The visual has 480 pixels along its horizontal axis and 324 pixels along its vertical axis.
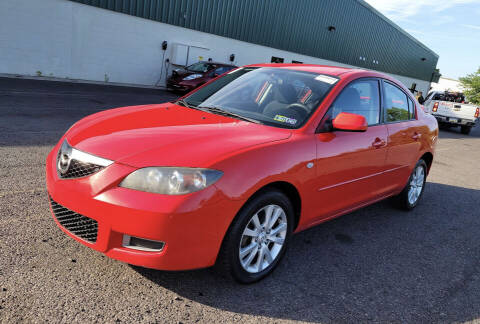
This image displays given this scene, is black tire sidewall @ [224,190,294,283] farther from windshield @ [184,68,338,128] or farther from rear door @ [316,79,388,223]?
windshield @ [184,68,338,128]

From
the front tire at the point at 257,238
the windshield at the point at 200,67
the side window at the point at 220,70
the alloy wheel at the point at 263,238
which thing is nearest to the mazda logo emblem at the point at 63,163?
the front tire at the point at 257,238

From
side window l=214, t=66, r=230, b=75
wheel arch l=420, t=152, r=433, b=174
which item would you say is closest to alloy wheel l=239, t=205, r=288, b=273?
wheel arch l=420, t=152, r=433, b=174

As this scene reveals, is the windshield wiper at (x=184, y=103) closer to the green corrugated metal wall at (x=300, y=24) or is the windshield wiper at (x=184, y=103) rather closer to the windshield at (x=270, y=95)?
the windshield at (x=270, y=95)

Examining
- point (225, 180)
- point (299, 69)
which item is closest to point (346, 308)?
point (225, 180)

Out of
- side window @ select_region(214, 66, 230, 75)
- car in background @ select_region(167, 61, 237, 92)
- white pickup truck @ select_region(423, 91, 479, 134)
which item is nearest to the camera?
car in background @ select_region(167, 61, 237, 92)

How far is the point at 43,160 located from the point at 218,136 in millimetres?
3457

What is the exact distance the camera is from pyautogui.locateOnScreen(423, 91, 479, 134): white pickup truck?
1945cm

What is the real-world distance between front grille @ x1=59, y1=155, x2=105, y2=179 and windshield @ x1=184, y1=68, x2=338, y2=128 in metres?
1.36

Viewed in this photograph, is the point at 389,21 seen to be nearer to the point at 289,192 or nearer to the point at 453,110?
the point at 453,110

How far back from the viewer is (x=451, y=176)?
8547 mm

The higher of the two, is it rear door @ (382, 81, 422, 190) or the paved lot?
rear door @ (382, 81, 422, 190)

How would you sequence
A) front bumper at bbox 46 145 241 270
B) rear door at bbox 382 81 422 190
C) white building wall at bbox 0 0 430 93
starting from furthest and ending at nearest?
1. white building wall at bbox 0 0 430 93
2. rear door at bbox 382 81 422 190
3. front bumper at bbox 46 145 241 270

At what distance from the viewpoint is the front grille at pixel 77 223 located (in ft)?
8.75

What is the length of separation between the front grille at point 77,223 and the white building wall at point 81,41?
47.5ft
